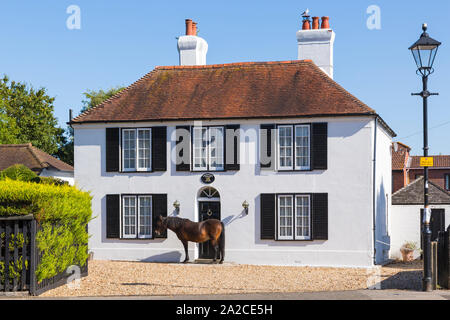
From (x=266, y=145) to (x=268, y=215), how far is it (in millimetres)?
2615

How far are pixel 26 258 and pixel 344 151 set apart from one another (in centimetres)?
1275

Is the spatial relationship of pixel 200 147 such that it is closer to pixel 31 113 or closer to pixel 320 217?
pixel 320 217

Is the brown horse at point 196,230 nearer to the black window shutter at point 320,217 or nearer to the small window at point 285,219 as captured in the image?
the small window at point 285,219

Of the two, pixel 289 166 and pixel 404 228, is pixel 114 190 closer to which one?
pixel 289 166

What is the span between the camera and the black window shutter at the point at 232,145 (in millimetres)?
24031

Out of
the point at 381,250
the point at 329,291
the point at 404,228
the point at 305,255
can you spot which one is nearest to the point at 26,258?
the point at 329,291

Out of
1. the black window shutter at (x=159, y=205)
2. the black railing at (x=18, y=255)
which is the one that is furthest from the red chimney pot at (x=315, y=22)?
the black railing at (x=18, y=255)

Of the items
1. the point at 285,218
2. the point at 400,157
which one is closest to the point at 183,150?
the point at 285,218

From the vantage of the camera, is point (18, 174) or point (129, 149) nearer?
point (18, 174)

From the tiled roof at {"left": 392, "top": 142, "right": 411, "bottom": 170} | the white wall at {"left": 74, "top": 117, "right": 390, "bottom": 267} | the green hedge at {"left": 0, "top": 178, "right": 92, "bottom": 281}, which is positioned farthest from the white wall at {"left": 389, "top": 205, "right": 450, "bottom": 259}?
the green hedge at {"left": 0, "top": 178, "right": 92, "bottom": 281}

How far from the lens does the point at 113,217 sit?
24812mm

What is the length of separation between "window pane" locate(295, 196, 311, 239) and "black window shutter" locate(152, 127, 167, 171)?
17.7ft
